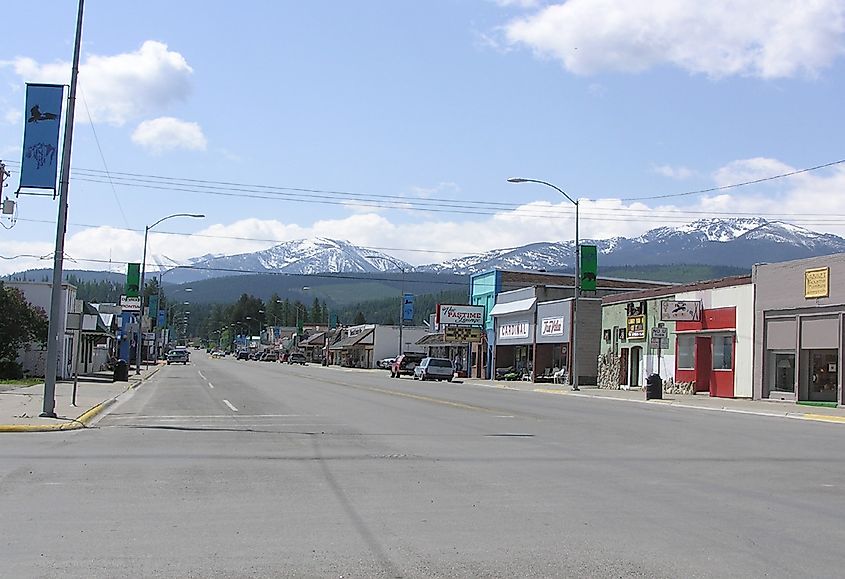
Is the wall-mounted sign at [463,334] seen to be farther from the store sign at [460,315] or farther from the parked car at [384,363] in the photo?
the parked car at [384,363]

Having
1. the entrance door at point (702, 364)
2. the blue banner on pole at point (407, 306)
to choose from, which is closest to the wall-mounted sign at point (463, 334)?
the blue banner on pole at point (407, 306)

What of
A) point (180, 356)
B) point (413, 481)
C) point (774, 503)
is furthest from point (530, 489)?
point (180, 356)

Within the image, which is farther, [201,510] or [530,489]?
[530,489]

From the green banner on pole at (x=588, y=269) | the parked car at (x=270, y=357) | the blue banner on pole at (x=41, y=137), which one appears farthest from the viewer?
the parked car at (x=270, y=357)

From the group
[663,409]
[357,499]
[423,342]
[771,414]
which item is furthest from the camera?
[423,342]

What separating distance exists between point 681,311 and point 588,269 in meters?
5.45

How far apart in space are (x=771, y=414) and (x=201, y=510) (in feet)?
81.9

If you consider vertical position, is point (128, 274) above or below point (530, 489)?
above

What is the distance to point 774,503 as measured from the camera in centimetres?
1153

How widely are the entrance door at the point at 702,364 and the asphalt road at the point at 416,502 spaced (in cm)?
2339

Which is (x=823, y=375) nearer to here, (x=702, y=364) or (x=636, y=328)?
(x=702, y=364)

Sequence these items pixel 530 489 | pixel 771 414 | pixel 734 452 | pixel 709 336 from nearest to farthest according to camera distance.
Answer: pixel 530 489
pixel 734 452
pixel 771 414
pixel 709 336

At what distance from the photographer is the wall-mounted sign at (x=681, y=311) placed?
45.0 metres

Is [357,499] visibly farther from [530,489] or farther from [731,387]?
[731,387]
